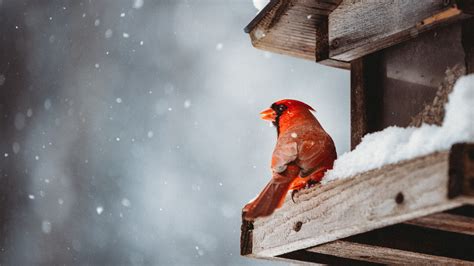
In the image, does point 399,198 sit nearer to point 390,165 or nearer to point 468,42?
point 390,165

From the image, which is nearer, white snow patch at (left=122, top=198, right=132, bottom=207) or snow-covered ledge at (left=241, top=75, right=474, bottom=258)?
snow-covered ledge at (left=241, top=75, right=474, bottom=258)

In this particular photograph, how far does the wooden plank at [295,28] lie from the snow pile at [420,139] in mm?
476

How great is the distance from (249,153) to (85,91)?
2587 millimetres

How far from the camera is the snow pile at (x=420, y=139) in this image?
1332 millimetres

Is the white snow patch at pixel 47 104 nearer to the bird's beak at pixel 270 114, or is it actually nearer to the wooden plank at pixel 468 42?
the bird's beak at pixel 270 114

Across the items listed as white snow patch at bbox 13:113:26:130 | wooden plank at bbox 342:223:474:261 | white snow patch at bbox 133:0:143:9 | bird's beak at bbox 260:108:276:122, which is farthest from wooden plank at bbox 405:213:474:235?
white snow patch at bbox 13:113:26:130

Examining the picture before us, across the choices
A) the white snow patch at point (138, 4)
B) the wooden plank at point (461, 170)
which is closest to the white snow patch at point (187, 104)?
the white snow patch at point (138, 4)

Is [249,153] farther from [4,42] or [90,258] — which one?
[4,42]

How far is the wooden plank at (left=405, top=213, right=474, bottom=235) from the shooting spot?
4.75 feet

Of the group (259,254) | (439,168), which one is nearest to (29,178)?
(259,254)

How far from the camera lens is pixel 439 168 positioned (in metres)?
1.33

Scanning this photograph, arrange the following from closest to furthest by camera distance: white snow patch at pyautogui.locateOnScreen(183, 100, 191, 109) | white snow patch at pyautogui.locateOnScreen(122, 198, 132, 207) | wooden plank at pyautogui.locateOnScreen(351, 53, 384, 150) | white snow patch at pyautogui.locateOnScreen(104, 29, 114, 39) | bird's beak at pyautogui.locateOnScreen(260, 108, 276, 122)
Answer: wooden plank at pyautogui.locateOnScreen(351, 53, 384, 150) < bird's beak at pyautogui.locateOnScreen(260, 108, 276, 122) < white snow patch at pyautogui.locateOnScreen(183, 100, 191, 109) < white snow patch at pyautogui.locateOnScreen(122, 198, 132, 207) < white snow patch at pyautogui.locateOnScreen(104, 29, 114, 39)

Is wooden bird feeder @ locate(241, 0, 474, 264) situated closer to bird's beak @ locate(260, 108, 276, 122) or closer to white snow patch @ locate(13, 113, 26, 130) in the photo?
bird's beak @ locate(260, 108, 276, 122)

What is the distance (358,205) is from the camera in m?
1.53
